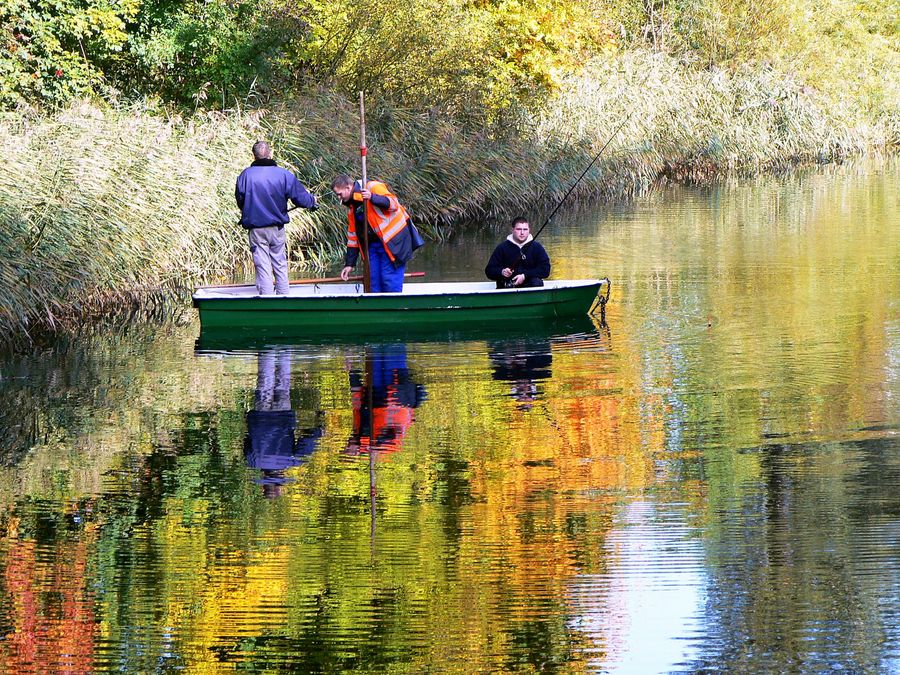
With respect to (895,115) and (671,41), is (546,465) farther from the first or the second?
(895,115)

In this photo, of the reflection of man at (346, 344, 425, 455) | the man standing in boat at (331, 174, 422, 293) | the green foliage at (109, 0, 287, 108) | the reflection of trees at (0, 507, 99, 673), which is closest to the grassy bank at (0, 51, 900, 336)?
the green foliage at (109, 0, 287, 108)

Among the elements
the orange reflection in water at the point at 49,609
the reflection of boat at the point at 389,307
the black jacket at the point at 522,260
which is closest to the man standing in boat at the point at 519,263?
the black jacket at the point at 522,260

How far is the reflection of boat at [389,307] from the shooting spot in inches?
557

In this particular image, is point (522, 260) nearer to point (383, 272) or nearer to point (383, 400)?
point (383, 272)

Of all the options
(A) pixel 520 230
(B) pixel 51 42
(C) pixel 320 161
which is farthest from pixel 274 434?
(B) pixel 51 42

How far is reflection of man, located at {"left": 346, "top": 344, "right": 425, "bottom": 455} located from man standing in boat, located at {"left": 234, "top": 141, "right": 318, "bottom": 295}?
151 cm

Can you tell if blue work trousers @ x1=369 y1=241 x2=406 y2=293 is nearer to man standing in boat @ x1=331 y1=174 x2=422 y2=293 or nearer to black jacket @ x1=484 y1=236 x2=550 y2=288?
man standing in boat @ x1=331 y1=174 x2=422 y2=293

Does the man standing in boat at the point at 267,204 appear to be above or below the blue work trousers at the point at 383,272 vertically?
above

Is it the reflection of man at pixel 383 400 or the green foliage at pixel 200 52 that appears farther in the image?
the green foliage at pixel 200 52

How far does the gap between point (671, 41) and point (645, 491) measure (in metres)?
30.6

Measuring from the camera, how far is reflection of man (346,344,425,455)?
32.8ft

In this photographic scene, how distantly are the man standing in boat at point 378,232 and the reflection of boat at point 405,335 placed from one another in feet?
1.84

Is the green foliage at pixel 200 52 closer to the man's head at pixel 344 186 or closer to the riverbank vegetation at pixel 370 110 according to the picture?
the riverbank vegetation at pixel 370 110

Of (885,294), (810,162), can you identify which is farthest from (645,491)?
(810,162)
